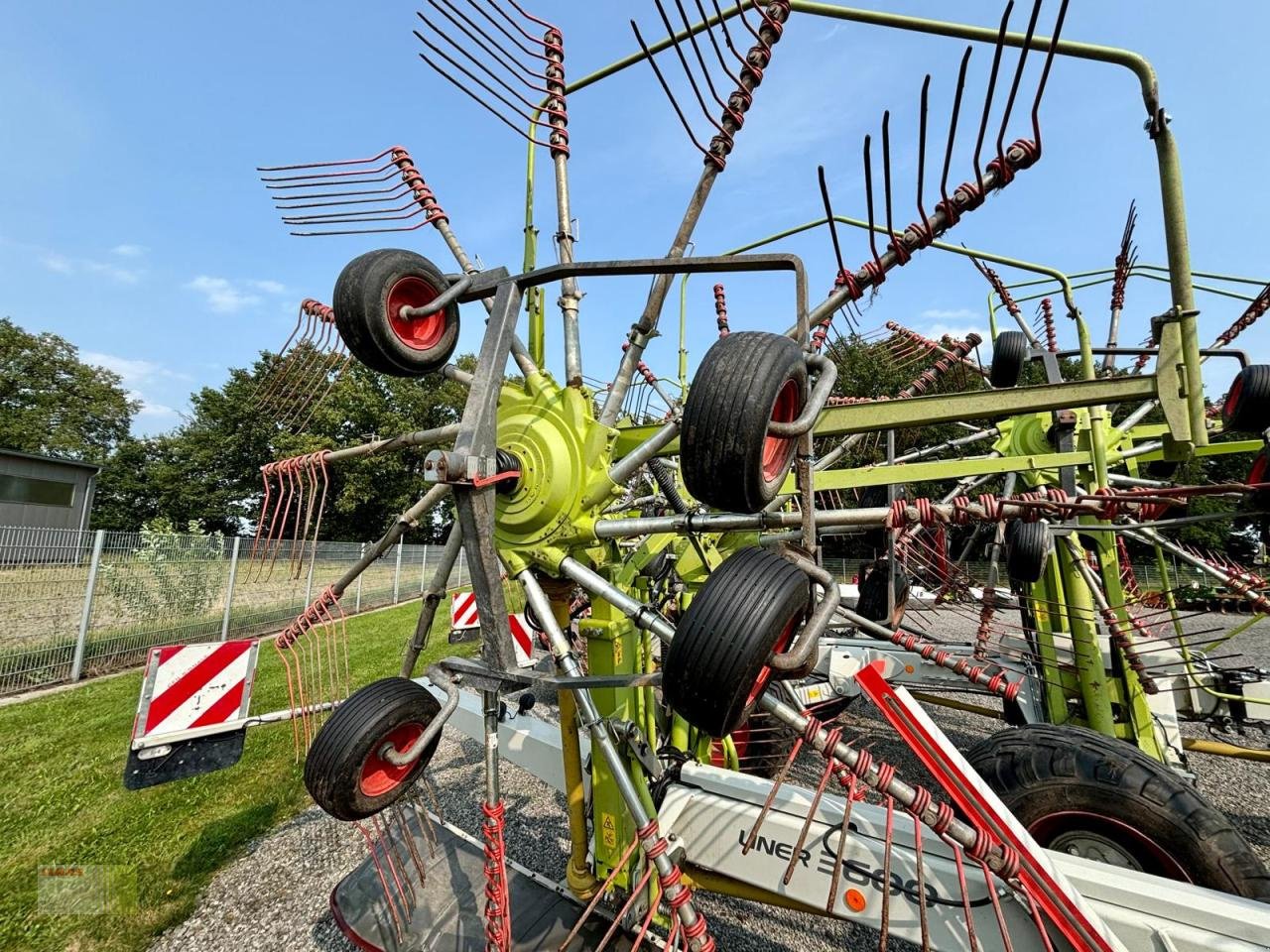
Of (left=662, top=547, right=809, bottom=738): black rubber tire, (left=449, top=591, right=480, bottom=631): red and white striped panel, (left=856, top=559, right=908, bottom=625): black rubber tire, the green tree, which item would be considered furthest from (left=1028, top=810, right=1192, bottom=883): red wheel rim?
the green tree

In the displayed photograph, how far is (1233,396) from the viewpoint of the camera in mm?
3244

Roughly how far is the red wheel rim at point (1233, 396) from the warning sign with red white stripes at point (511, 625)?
522cm

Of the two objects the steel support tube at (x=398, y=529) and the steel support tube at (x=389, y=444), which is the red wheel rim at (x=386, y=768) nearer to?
the steel support tube at (x=398, y=529)

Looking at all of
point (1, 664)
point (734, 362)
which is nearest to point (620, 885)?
point (734, 362)

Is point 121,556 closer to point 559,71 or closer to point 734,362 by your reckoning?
point 559,71

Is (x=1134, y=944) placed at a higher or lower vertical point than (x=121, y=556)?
lower

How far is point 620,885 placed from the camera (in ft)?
9.38

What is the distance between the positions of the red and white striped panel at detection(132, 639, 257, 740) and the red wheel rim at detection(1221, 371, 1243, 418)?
5597 mm

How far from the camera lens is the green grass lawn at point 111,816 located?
3166mm

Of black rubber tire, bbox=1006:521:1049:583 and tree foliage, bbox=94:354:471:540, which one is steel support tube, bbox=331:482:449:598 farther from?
tree foliage, bbox=94:354:471:540

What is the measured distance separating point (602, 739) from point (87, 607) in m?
9.54

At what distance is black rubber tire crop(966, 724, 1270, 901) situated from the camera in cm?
231

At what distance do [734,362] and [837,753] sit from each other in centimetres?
126

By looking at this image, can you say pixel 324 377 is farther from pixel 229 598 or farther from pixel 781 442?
pixel 229 598
